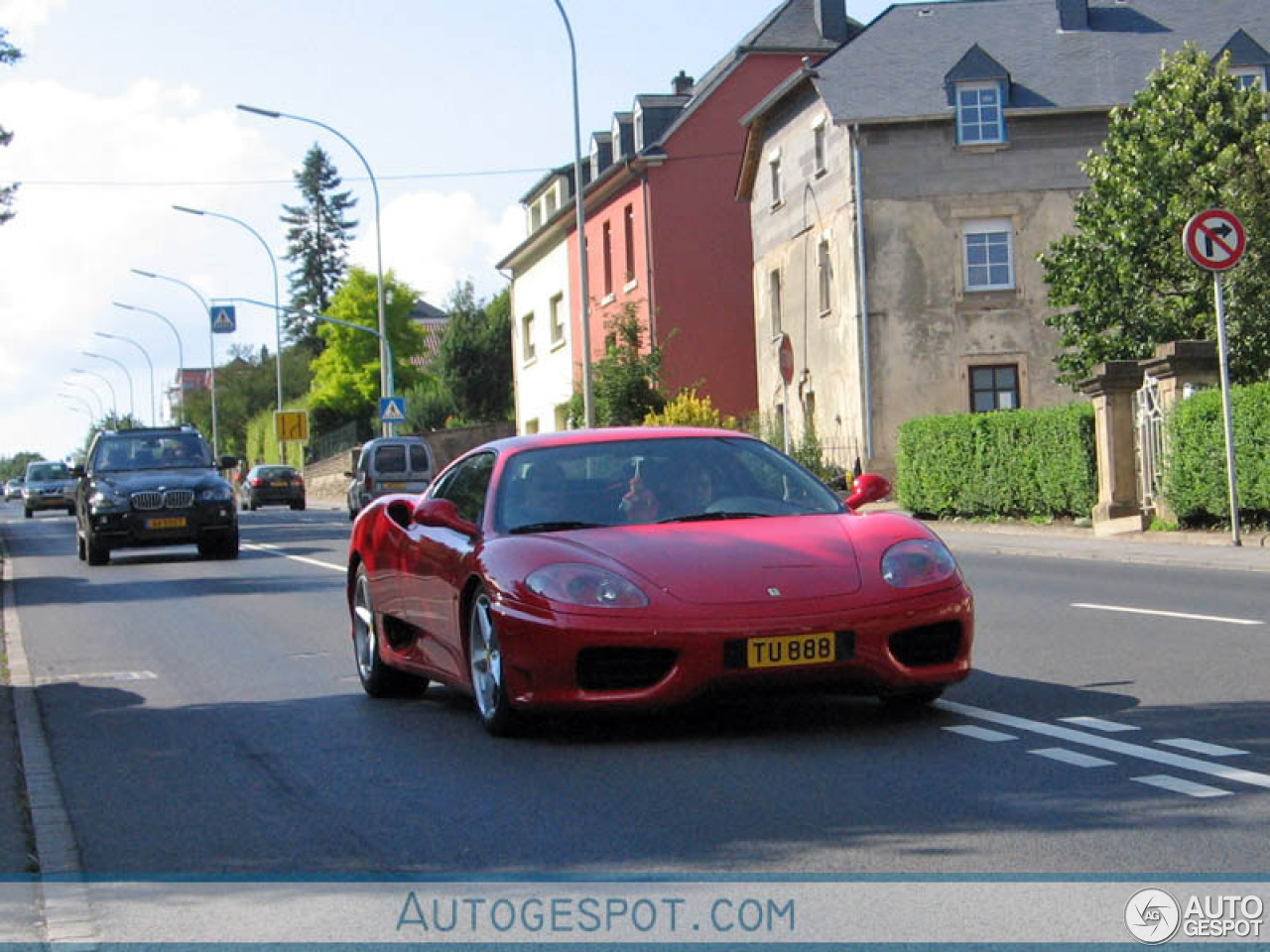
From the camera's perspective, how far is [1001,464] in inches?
1116

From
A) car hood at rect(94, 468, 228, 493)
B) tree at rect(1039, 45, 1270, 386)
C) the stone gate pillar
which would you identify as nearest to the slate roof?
tree at rect(1039, 45, 1270, 386)

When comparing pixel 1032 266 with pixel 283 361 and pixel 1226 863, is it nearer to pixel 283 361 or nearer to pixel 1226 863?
pixel 1226 863

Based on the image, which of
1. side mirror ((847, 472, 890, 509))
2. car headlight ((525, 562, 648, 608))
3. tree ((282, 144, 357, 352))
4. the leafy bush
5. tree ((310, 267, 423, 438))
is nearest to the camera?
car headlight ((525, 562, 648, 608))

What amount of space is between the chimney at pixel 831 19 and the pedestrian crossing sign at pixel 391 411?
16.3 metres

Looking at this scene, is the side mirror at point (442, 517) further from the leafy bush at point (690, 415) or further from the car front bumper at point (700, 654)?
the leafy bush at point (690, 415)

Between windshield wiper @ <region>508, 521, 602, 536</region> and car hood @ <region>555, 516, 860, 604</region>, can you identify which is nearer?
car hood @ <region>555, 516, 860, 604</region>

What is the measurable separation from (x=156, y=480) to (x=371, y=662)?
17731mm

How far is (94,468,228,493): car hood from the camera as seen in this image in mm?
26875

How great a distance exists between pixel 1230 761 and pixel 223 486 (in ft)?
72.2

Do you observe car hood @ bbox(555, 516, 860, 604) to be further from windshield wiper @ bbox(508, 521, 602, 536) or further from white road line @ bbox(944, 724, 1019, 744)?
white road line @ bbox(944, 724, 1019, 744)

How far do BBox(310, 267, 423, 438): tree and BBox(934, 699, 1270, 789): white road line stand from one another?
90.8m

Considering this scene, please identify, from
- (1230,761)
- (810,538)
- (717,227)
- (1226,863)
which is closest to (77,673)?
(810,538)

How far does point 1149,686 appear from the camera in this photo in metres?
9.00

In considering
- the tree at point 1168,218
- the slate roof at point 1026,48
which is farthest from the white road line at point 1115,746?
the slate roof at point 1026,48
